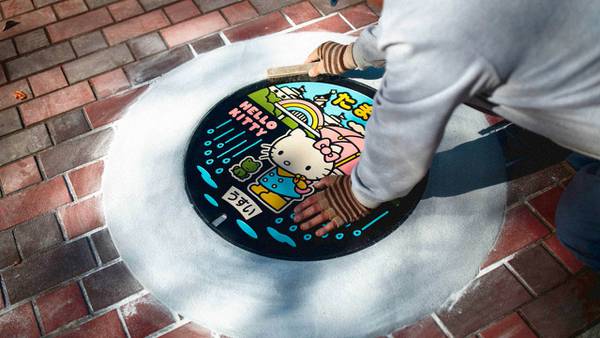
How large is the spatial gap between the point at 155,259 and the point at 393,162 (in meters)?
0.96

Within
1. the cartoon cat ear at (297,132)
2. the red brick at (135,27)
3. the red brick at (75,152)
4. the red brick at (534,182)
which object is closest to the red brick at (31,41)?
the red brick at (135,27)

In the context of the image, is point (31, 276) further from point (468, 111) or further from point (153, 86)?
point (468, 111)

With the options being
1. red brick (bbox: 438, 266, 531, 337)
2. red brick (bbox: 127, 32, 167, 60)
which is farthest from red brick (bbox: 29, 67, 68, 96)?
red brick (bbox: 438, 266, 531, 337)

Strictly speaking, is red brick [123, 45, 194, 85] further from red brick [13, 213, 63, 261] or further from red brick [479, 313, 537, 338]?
red brick [479, 313, 537, 338]

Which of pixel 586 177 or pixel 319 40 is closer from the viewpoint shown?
pixel 586 177

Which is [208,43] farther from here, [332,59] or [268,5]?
[332,59]

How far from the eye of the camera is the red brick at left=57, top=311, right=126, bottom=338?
1557mm

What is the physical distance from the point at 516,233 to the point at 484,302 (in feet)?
1.04

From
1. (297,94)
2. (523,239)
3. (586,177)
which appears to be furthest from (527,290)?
(297,94)

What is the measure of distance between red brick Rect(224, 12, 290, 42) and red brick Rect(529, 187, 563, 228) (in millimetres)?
1477

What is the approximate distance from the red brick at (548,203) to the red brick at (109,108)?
1802 mm

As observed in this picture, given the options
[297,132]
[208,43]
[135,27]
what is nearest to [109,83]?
[135,27]

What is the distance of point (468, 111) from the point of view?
2055 mm

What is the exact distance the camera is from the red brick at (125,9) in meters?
→ 2.53
